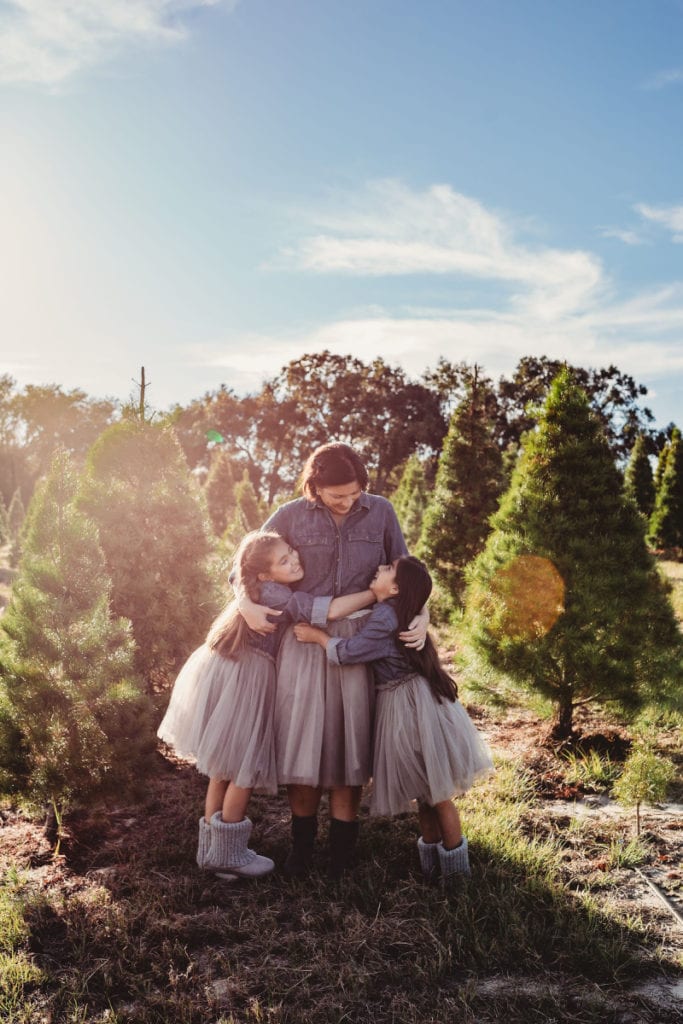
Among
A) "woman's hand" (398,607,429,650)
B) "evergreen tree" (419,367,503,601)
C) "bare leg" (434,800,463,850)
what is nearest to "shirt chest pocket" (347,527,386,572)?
"woman's hand" (398,607,429,650)

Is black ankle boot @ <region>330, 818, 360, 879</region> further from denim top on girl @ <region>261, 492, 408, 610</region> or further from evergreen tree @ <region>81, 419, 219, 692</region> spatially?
evergreen tree @ <region>81, 419, 219, 692</region>

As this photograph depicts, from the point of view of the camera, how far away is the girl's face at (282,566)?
12.4 ft

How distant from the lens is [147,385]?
6.09 meters

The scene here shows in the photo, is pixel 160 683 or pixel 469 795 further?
pixel 160 683

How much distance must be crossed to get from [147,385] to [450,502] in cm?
667

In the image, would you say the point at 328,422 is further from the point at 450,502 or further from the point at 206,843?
the point at 206,843

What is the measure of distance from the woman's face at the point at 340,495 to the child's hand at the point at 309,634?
673 millimetres

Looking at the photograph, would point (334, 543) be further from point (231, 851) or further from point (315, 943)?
point (315, 943)

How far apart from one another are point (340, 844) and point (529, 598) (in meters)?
3.00

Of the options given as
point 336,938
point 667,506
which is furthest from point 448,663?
point 667,506

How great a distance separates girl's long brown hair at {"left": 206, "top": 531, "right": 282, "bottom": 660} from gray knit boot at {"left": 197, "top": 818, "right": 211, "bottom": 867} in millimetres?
975

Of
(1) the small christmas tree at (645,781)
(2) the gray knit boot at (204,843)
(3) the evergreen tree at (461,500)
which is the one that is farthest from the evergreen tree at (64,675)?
(3) the evergreen tree at (461,500)

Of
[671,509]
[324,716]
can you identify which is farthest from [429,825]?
[671,509]

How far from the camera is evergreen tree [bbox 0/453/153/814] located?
4.14 metres
